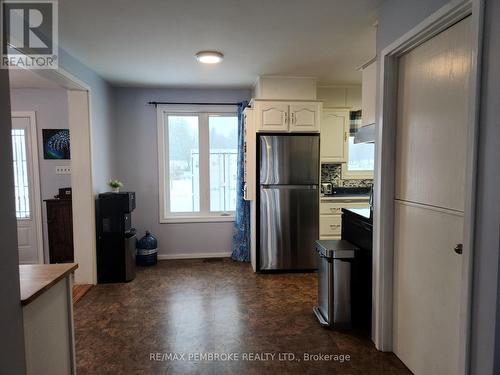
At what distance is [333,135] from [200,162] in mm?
1928

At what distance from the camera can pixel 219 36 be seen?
2611mm

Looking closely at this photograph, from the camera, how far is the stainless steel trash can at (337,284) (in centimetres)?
251

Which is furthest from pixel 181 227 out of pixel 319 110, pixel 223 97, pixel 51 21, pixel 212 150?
pixel 51 21

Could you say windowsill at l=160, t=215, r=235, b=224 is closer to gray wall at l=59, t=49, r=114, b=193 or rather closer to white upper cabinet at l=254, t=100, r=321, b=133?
gray wall at l=59, t=49, r=114, b=193

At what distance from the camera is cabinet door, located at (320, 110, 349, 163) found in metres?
4.26

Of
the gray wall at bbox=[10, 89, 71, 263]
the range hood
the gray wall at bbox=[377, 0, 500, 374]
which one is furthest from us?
the gray wall at bbox=[10, 89, 71, 263]

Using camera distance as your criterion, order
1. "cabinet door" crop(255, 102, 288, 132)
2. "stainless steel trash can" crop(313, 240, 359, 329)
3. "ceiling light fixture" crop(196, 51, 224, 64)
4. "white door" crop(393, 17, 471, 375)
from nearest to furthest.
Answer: "white door" crop(393, 17, 471, 375), "stainless steel trash can" crop(313, 240, 359, 329), "ceiling light fixture" crop(196, 51, 224, 64), "cabinet door" crop(255, 102, 288, 132)

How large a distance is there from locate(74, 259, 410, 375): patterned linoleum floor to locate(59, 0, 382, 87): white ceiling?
2.43 metres

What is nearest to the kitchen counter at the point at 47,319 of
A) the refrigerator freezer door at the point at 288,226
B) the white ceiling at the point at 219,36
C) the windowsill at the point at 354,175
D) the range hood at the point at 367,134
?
the white ceiling at the point at 219,36

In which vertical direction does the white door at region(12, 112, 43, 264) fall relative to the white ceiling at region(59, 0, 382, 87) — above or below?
below

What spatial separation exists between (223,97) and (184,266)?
243cm

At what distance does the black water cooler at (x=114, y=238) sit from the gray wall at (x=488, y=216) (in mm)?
3265

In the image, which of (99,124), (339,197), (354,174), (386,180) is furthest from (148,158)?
(386,180)

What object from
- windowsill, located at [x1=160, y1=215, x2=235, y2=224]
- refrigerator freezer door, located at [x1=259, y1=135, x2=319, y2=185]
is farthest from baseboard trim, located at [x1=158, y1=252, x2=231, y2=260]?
refrigerator freezer door, located at [x1=259, y1=135, x2=319, y2=185]
